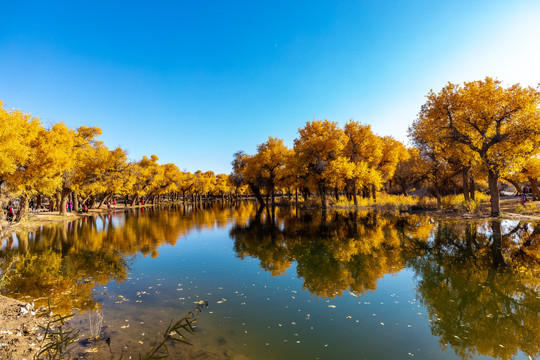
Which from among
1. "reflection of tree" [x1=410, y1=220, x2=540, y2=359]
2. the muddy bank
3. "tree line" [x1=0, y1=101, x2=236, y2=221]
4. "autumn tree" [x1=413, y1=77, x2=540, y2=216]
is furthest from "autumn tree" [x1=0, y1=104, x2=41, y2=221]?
"autumn tree" [x1=413, y1=77, x2=540, y2=216]

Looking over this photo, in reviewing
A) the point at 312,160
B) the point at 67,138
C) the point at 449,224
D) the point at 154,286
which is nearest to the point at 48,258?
the point at 154,286

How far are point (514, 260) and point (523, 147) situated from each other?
17492mm

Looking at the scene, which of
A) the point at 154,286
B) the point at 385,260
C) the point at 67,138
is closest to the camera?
the point at 154,286

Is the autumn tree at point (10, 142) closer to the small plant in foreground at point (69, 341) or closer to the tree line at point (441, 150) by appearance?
the small plant in foreground at point (69, 341)

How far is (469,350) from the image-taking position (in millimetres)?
6156

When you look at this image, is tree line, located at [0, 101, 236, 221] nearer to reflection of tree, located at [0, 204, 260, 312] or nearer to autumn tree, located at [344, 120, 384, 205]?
reflection of tree, located at [0, 204, 260, 312]

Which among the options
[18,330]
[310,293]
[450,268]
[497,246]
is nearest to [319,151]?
[497,246]

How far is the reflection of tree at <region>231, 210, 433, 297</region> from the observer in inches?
424

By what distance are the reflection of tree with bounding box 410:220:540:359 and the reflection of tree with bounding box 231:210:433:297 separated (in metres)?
1.86

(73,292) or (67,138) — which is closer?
(73,292)

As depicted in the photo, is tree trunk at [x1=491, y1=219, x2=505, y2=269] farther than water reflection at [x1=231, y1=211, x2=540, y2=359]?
Yes

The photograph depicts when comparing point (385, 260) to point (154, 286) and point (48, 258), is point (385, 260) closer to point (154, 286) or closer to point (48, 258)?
point (154, 286)

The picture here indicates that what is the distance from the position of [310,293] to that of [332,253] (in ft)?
18.3

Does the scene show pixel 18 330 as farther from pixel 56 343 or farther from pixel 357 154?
pixel 357 154
